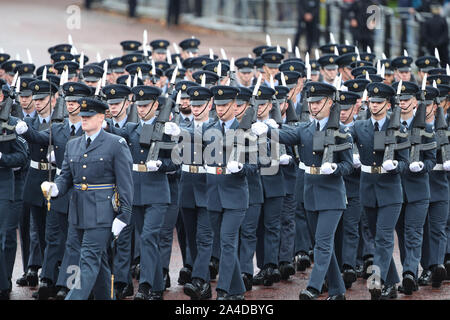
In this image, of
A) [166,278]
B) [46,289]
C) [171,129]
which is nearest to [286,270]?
[166,278]

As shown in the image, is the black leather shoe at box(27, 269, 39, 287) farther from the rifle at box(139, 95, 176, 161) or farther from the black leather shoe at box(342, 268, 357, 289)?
the black leather shoe at box(342, 268, 357, 289)

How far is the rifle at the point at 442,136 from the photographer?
1186cm

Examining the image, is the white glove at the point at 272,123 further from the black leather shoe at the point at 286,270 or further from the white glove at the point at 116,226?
the white glove at the point at 116,226

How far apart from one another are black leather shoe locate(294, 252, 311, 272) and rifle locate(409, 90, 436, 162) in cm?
166

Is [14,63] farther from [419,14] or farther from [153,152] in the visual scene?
[419,14]

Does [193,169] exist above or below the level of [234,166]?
below

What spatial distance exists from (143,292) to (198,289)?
1.65 feet

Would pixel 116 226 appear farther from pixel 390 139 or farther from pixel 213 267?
pixel 390 139

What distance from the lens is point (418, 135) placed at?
11.5 m

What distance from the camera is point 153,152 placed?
36.5 feet

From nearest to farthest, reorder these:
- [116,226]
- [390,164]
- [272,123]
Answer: [116,226] < [390,164] < [272,123]

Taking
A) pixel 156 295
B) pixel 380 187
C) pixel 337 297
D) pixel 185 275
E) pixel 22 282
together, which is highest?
pixel 380 187

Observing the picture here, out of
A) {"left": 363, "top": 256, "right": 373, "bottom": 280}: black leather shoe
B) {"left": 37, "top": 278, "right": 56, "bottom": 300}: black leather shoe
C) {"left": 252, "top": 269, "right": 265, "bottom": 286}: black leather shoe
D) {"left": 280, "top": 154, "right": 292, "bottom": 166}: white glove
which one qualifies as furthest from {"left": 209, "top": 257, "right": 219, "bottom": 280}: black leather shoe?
{"left": 37, "top": 278, "right": 56, "bottom": 300}: black leather shoe
